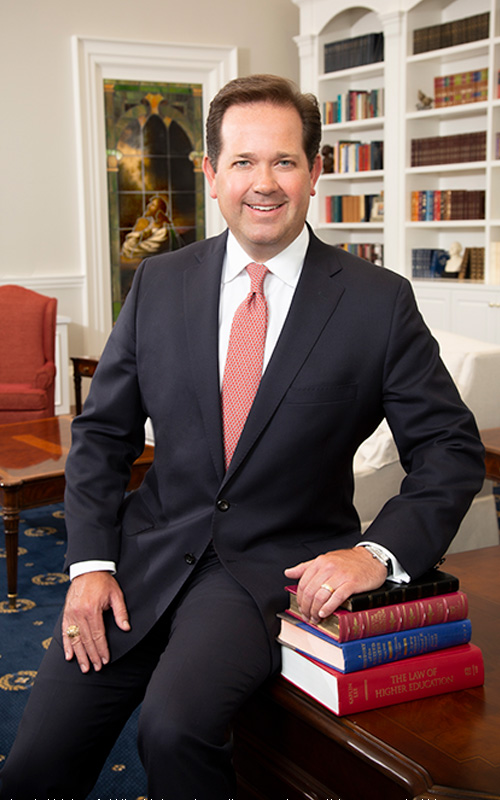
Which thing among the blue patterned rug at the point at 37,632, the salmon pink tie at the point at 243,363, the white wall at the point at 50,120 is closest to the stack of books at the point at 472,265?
the blue patterned rug at the point at 37,632

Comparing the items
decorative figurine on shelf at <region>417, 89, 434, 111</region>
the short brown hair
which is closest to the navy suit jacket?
the short brown hair

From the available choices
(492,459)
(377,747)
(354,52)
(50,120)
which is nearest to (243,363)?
(377,747)

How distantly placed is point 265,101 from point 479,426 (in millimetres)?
2163

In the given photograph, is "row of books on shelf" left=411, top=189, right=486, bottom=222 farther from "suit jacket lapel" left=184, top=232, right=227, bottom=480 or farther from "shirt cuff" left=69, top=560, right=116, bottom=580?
"shirt cuff" left=69, top=560, right=116, bottom=580

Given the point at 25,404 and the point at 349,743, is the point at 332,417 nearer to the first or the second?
the point at 349,743

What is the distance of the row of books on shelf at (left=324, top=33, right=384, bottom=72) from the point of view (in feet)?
22.6

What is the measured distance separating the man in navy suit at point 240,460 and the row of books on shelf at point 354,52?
223 inches

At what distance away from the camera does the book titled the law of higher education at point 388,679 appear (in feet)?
4.41

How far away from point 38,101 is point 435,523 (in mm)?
6079

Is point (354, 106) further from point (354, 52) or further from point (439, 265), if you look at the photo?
point (439, 265)

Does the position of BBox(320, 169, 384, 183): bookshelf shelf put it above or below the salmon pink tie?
above

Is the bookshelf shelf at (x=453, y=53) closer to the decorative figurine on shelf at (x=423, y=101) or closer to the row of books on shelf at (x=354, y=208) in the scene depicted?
the decorative figurine on shelf at (x=423, y=101)

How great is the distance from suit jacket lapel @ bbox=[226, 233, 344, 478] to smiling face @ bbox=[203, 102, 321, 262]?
0.36ft

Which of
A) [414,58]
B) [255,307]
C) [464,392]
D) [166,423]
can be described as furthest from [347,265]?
[414,58]
